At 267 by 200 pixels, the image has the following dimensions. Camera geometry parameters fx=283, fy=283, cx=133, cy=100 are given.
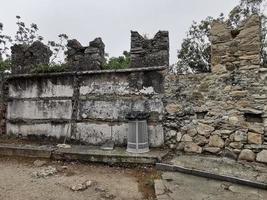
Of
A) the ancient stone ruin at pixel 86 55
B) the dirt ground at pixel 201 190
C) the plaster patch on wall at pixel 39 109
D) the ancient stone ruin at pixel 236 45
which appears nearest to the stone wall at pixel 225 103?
the ancient stone ruin at pixel 236 45

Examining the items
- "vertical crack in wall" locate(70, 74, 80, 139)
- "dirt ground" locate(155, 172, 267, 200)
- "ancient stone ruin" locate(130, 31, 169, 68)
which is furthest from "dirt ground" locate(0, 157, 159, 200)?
"ancient stone ruin" locate(130, 31, 169, 68)

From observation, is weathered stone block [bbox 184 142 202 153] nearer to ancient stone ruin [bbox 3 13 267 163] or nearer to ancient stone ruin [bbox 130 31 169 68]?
ancient stone ruin [bbox 3 13 267 163]

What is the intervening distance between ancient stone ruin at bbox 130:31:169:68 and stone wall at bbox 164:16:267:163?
396mm

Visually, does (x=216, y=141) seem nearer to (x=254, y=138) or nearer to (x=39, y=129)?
(x=254, y=138)

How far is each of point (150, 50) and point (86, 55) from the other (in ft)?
4.93

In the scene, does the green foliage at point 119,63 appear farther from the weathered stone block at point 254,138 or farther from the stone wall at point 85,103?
the weathered stone block at point 254,138

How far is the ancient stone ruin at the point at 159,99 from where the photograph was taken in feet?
16.2

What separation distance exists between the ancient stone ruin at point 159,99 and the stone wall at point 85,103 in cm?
2

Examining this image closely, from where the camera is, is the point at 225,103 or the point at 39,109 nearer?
the point at 225,103

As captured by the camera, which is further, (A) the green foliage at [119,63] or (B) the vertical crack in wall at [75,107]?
(A) the green foliage at [119,63]

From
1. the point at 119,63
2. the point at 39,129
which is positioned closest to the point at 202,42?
the point at 119,63

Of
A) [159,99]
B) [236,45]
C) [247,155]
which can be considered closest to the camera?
[247,155]

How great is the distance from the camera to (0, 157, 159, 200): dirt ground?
3828mm

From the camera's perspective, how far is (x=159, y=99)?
5.66m
